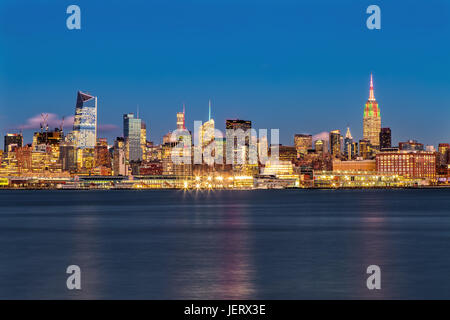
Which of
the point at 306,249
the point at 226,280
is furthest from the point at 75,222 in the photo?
the point at 226,280

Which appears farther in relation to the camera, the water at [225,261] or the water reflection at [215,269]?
the water at [225,261]

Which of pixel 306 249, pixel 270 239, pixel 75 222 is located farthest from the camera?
pixel 75 222

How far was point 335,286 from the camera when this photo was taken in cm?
3259

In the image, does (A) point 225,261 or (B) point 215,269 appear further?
(A) point 225,261

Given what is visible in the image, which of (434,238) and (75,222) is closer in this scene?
(434,238)

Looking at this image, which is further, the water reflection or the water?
the water

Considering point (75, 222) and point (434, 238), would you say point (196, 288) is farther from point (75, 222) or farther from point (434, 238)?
point (75, 222)

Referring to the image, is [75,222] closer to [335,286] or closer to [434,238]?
[434,238]
